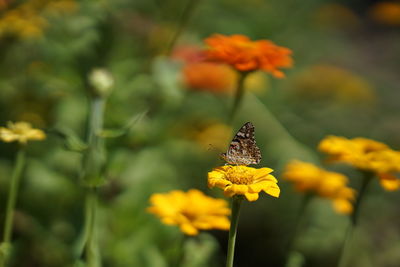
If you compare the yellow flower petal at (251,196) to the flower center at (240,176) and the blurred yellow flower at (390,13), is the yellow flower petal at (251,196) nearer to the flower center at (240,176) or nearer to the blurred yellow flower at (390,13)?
the flower center at (240,176)

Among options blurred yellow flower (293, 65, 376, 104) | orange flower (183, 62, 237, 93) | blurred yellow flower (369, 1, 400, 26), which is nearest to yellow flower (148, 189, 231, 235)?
orange flower (183, 62, 237, 93)

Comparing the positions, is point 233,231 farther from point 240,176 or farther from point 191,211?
point 191,211

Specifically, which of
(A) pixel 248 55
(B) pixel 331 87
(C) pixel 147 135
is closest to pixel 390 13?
(B) pixel 331 87

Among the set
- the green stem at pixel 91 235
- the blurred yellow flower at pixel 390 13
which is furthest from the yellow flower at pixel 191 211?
the blurred yellow flower at pixel 390 13

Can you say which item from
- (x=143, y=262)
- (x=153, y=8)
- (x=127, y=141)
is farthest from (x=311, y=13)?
(x=143, y=262)

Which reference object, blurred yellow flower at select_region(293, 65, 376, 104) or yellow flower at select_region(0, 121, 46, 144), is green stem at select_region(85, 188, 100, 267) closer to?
yellow flower at select_region(0, 121, 46, 144)

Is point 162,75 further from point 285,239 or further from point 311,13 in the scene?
point 311,13
